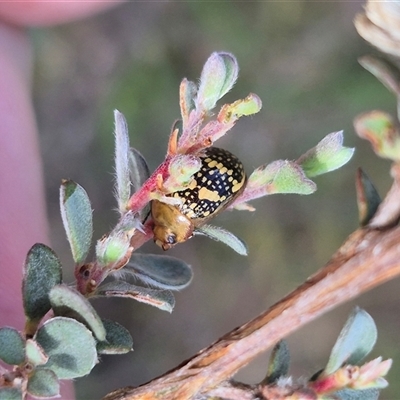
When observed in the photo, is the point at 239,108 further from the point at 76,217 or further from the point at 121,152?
the point at 76,217

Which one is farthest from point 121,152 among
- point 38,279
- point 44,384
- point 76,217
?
point 44,384

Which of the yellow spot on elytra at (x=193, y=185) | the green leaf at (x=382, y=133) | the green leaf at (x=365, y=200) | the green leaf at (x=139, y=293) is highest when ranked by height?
the green leaf at (x=382, y=133)

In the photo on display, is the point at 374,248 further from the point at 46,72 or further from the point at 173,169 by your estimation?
the point at 46,72

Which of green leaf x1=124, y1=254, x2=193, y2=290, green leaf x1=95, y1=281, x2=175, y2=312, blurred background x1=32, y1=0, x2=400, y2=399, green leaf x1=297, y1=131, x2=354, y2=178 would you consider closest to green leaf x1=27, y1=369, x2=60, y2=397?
green leaf x1=95, y1=281, x2=175, y2=312

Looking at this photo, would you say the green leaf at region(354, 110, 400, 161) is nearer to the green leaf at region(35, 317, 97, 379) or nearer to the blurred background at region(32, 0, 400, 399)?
the green leaf at region(35, 317, 97, 379)

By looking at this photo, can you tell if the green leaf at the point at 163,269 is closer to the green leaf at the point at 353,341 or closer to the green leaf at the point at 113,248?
the green leaf at the point at 113,248

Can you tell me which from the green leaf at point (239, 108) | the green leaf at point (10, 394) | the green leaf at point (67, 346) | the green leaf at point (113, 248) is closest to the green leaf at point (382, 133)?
the green leaf at point (239, 108)
